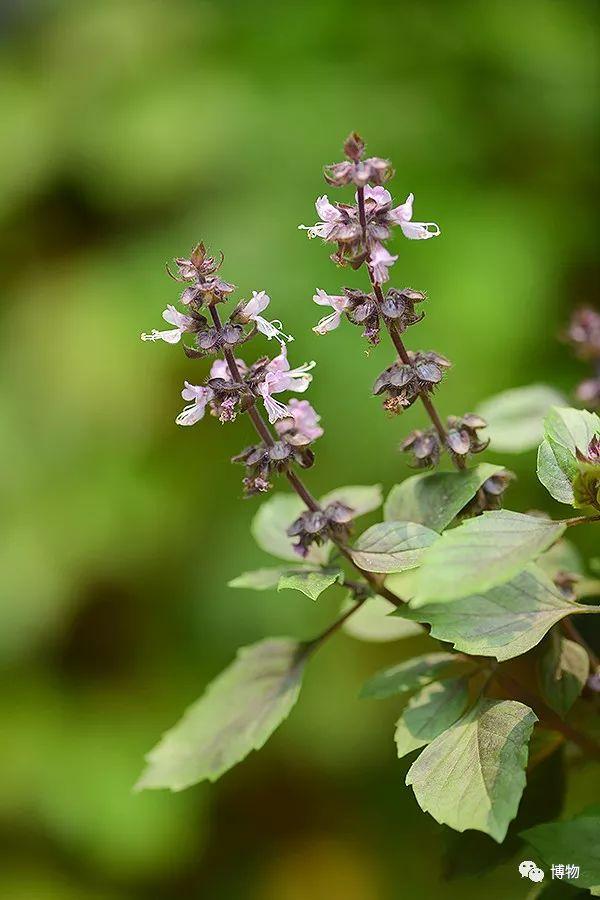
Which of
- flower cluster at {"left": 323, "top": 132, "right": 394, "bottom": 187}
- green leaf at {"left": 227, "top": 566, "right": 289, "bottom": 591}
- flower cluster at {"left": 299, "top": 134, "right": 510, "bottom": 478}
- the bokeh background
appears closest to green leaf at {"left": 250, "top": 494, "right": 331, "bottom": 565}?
green leaf at {"left": 227, "top": 566, "right": 289, "bottom": 591}

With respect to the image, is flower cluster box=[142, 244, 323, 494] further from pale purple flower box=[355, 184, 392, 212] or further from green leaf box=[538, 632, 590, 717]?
green leaf box=[538, 632, 590, 717]

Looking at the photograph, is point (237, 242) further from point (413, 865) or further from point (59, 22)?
point (413, 865)

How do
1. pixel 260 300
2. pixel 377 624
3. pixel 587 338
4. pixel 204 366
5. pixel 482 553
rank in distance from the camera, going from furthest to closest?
pixel 204 366 < pixel 587 338 < pixel 377 624 < pixel 260 300 < pixel 482 553

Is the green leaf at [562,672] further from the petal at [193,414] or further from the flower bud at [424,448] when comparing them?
the petal at [193,414]

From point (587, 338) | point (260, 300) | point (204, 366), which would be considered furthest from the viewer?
point (204, 366)

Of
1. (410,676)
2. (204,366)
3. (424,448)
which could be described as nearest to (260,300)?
(424,448)

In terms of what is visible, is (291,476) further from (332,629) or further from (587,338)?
(587,338)

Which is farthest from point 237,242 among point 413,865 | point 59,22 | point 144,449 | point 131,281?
point 413,865
